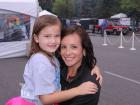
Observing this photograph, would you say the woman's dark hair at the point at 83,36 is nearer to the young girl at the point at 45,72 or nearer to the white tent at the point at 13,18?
the young girl at the point at 45,72

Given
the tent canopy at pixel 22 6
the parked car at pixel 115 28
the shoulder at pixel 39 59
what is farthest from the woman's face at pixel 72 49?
the parked car at pixel 115 28

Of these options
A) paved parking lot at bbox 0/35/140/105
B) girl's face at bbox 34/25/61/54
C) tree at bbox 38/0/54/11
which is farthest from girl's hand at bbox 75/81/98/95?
tree at bbox 38/0/54/11

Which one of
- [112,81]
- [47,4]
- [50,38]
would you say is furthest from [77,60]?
[47,4]

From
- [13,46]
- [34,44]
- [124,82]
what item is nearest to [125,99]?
[124,82]

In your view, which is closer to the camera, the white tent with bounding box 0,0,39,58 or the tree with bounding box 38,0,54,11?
the white tent with bounding box 0,0,39,58

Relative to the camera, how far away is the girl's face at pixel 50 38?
254 cm

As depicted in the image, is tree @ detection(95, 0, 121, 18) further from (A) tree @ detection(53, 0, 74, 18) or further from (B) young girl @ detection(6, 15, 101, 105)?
(B) young girl @ detection(6, 15, 101, 105)

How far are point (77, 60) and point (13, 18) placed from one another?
1486 cm

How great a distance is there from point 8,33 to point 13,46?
0.60 meters

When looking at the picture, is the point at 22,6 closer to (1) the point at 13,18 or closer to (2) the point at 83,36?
(1) the point at 13,18

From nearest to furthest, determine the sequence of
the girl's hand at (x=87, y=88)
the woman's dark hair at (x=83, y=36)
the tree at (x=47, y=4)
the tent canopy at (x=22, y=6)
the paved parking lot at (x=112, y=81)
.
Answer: the girl's hand at (x=87, y=88), the woman's dark hair at (x=83, y=36), the paved parking lot at (x=112, y=81), the tent canopy at (x=22, y=6), the tree at (x=47, y=4)

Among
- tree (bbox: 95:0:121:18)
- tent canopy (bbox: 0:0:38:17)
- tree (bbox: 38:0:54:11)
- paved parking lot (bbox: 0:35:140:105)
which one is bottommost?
paved parking lot (bbox: 0:35:140:105)

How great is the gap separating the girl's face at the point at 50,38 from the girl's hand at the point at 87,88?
11.9 inches

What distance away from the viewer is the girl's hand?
2426 millimetres
